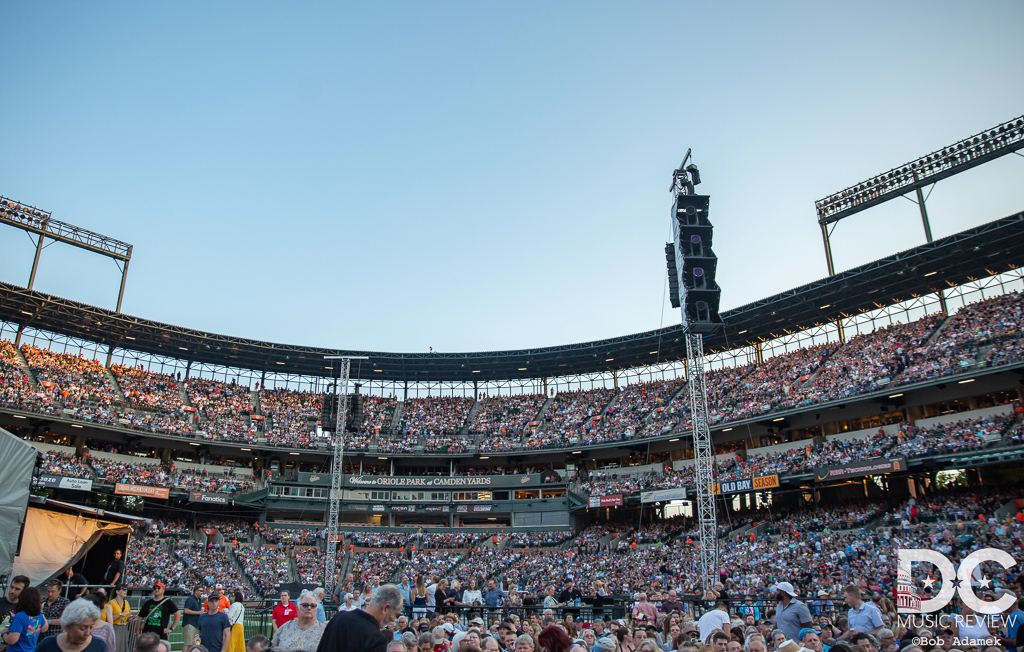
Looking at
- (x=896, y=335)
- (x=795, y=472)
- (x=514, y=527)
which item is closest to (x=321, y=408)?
(x=514, y=527)

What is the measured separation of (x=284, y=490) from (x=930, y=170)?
50260 mm

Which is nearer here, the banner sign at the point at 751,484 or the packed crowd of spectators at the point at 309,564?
the banner sign at the point at 751,484

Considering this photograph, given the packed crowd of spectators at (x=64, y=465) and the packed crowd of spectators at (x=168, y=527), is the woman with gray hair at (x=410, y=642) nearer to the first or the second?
the packed crowd of spectators at (x=64, y=465)

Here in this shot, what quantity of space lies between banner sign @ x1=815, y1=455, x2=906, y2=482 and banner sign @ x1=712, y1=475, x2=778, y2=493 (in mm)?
2617

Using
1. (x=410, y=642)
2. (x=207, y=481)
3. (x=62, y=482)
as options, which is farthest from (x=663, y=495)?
(x=410, y=642)

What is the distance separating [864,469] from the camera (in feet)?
113

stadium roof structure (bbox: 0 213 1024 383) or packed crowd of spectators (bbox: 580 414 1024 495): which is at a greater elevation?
stadium roof structure (bbox: 0 213 1024 383)

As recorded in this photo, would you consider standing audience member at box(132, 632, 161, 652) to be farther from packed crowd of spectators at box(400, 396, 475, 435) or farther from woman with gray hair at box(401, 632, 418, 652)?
packed crowd of spectators at box(400, 396, 475, 435)

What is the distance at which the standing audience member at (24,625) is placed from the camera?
22.6ft

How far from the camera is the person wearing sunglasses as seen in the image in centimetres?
740

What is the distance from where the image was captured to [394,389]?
62719mm

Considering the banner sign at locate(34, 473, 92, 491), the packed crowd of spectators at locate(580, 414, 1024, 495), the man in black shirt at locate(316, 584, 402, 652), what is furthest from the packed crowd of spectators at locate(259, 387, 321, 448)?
the man in black shirt at locate(316, 584, 402, 652)

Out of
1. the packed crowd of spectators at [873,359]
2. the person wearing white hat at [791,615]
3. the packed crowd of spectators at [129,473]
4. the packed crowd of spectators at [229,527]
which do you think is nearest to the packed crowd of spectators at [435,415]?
the packed crowd of spectators at [229,527]

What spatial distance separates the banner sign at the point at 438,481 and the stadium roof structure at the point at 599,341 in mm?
9620
